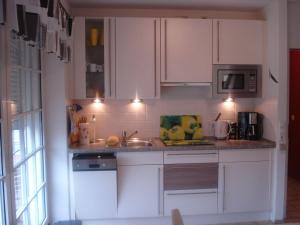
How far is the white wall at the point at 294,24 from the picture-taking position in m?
3.21

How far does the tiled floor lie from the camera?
336 cm

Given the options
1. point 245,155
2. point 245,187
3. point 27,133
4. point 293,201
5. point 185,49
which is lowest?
A: point 293,201

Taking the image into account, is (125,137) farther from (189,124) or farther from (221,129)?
(221,129)

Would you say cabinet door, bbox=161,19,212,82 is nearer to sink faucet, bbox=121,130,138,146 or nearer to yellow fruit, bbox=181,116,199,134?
yellow fruit, bbox=181,116,199,134

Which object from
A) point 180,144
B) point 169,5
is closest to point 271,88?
point 180,144

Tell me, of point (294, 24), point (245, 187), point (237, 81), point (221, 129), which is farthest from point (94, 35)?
point (245, 187)

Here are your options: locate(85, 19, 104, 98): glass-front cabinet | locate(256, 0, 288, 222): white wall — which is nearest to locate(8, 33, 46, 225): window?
locate(85, 19, 104, 98): glass-front cabinet

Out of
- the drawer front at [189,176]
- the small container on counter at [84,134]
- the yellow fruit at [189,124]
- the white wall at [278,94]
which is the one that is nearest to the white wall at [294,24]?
the white wall at [278,94]

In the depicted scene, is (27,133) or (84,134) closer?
(27,133)

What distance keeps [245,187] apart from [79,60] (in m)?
2.33

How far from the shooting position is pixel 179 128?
3486mm

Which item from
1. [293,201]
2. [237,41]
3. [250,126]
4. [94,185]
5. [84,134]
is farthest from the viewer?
[293,201]

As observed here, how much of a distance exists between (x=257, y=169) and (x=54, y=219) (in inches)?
89.9

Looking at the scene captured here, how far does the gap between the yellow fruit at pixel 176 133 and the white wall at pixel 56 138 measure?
125 cm
